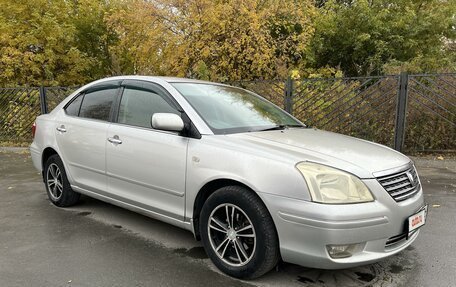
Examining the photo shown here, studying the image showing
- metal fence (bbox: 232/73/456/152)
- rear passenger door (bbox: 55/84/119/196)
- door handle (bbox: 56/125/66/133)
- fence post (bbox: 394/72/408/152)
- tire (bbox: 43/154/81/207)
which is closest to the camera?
rear passenger door (bbox: 55/84/119/196)

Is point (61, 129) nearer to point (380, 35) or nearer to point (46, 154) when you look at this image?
point (46, 154)

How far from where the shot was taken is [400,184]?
3045 mm

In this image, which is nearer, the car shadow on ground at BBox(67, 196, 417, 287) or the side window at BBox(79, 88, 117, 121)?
the car shadow on ground at BBox(67, 196, 417, 287)

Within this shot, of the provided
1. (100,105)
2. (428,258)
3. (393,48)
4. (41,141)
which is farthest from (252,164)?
Result: (393,48)

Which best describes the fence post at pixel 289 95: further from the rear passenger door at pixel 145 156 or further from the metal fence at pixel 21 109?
the metal fence at pixel 21 109

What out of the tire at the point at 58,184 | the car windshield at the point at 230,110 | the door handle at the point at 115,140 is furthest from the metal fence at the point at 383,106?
the door handle at the point at 115,140

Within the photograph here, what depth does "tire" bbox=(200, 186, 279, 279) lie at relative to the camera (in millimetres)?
2898

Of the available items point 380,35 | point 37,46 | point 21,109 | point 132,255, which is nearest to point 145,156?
point 132,255

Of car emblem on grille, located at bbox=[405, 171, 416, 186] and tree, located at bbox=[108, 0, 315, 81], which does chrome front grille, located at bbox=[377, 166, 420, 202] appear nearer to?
car emblem on grille, located at bbox=[405, 171, 416, 186]

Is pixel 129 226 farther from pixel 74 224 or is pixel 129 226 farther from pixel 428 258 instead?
pixel 428 258

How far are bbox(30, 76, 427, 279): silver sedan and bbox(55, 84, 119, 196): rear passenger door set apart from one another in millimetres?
18

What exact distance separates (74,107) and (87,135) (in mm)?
677

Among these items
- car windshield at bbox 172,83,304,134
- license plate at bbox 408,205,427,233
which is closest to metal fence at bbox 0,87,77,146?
car windshield at bbox 172,83,304,134

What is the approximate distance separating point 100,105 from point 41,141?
3.94 ft
